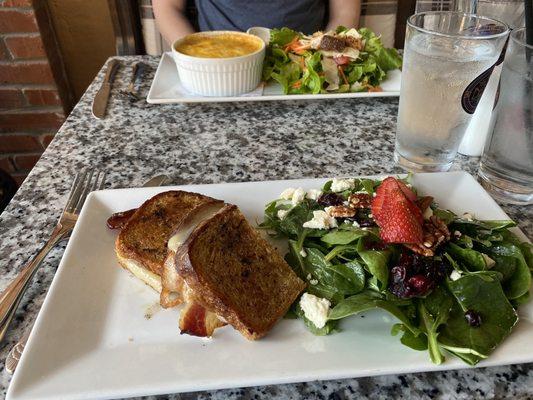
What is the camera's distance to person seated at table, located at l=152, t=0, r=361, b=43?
6.74ft

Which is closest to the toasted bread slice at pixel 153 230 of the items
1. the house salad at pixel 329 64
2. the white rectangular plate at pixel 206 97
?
the white rectangular plate at pixel 206 97

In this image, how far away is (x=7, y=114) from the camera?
2361 millimetres

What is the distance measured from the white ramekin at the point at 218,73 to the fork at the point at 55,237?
467 millimetres

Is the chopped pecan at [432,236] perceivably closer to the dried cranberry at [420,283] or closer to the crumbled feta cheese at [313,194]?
the dried cranberry at [420,283]

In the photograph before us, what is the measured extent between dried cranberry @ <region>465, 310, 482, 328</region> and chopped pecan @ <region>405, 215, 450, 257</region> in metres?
0.10

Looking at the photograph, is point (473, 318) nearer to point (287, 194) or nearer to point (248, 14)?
point (287, 194)

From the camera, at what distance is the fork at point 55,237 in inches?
29.1

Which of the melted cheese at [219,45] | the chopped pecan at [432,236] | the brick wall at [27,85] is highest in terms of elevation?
the melted cheese at [219,45]

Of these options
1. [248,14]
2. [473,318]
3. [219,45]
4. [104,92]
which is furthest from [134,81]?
[473,318]

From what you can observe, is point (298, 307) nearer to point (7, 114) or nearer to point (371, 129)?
point (371, 129)

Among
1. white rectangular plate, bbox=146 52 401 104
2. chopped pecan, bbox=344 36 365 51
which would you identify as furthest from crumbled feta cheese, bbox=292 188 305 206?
chopped pecan, bbox=344 36 365 51

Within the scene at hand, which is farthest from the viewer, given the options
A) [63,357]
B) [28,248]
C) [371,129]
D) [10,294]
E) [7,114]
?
[7,114]

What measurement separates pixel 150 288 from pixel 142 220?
0.45ft

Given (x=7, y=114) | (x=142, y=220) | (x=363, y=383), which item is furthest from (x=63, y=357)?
(x=7, y=114)
